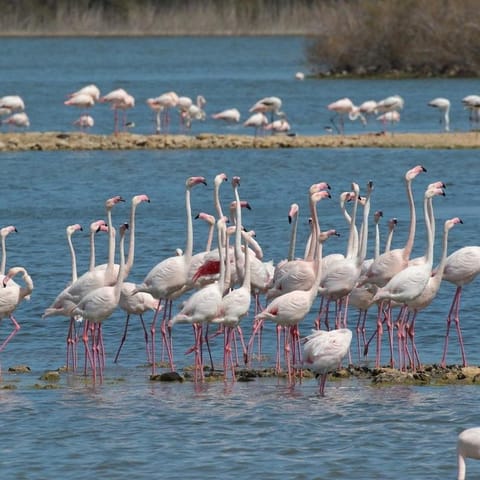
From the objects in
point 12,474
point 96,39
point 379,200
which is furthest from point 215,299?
point 96,39

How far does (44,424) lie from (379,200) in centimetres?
1349

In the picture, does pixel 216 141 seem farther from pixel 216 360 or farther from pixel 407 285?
pixel 407 285

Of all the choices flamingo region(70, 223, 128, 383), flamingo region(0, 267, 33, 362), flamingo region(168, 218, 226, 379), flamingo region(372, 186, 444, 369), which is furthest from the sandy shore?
flamingo region(168, 218, 226, 379)

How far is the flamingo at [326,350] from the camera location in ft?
35.6

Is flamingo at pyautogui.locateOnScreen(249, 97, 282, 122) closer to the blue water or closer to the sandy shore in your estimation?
the blue water

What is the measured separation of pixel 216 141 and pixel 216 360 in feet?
59.0

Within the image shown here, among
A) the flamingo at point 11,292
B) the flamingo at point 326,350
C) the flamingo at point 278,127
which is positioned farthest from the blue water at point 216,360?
the flamingo at point 278,127

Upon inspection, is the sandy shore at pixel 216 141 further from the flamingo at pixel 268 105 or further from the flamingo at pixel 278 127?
the flamingo at pixel 268 105

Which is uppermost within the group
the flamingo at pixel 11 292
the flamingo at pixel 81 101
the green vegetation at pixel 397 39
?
the green vegetation at pixel 397 39

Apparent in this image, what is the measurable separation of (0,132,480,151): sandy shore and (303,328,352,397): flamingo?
19321 mm

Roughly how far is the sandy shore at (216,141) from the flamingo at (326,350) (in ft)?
63.4

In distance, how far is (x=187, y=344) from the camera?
1384 centimetres

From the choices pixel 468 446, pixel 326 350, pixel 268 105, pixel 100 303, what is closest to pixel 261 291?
pixel 100 303

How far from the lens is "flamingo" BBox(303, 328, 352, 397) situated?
1086 cm
